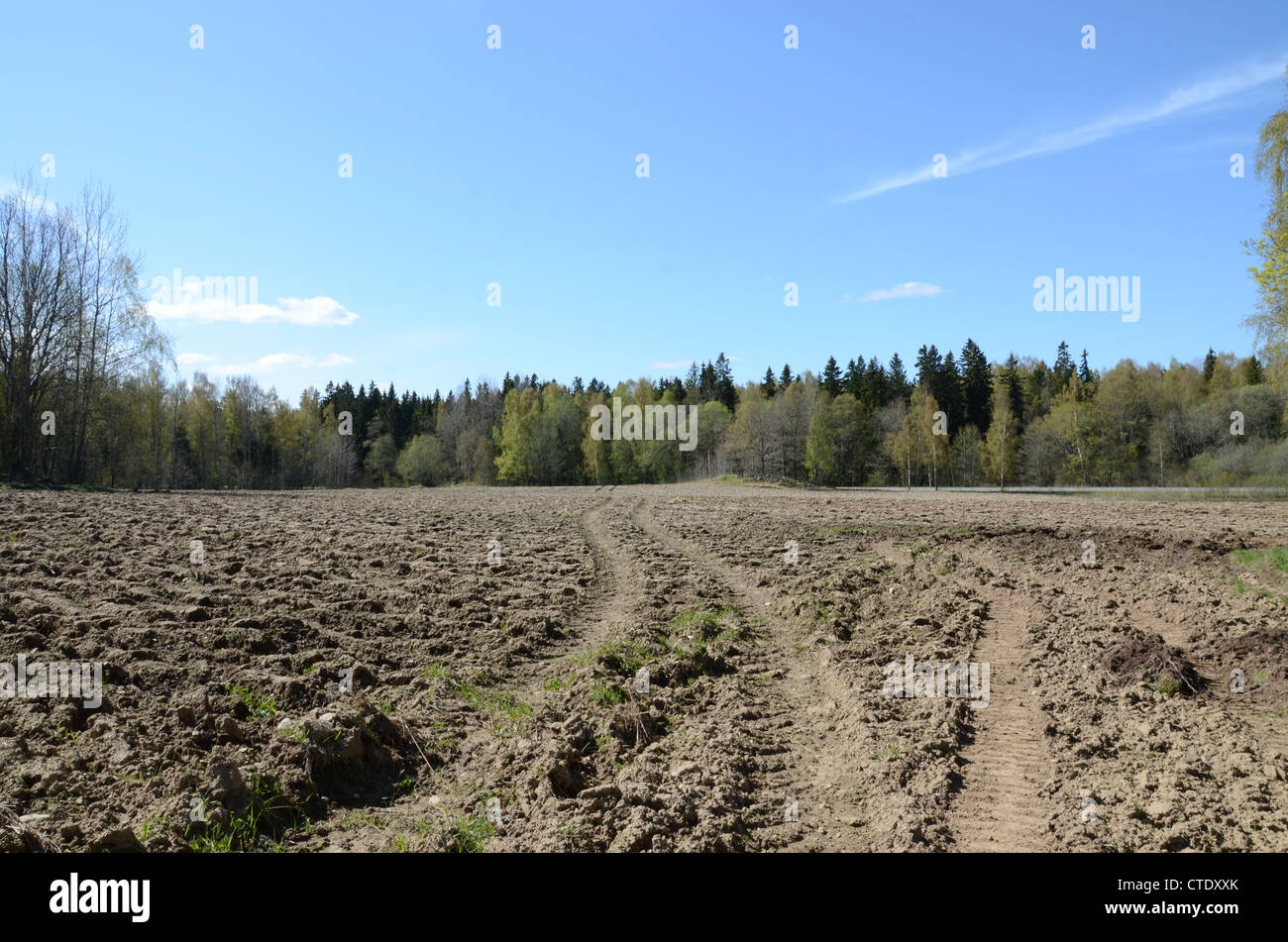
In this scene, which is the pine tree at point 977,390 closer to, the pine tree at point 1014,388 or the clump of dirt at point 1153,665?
the pine tree at point 1014,388

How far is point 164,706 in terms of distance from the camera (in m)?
6.25

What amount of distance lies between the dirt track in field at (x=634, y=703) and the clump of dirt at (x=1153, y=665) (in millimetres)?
39

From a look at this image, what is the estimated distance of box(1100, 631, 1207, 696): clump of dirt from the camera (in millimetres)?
7203

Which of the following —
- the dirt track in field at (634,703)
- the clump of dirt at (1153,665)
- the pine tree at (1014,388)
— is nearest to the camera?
the dirt track in field at (634,703)

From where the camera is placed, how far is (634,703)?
7.12 metres

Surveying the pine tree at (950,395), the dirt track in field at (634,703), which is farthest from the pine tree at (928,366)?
the dirt track in field at (634,703)

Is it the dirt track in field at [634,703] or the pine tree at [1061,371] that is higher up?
the pine tree at [1061,371]

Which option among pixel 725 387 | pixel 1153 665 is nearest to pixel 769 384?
pixel 725 387

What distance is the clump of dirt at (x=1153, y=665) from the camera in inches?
284

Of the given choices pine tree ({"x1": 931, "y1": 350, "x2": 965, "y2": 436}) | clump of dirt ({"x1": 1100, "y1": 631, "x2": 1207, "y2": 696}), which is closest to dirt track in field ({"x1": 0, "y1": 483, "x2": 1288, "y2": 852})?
clump of dirt ({"x1": 1100, "y1": 631, "x2": 1207, "y2": 696})
